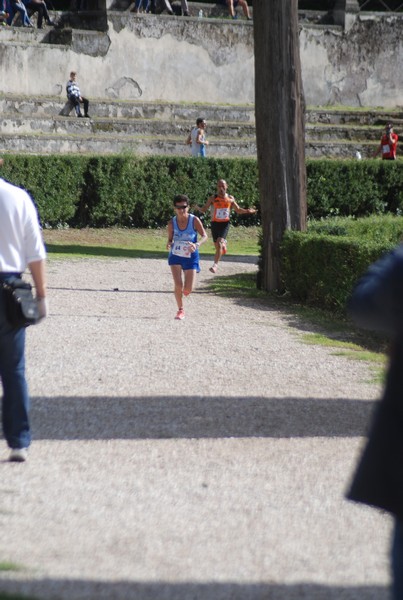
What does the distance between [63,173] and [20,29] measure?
7556mm

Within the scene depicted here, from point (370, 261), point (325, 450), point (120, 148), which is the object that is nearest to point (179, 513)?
point (325, 450)

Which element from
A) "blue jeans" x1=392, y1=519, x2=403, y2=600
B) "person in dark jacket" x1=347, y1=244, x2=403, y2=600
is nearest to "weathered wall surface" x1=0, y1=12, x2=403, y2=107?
"person in dark jacket" x1=347, y1=244, x2=403, y2=600

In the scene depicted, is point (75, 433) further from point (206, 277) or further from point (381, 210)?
point (381, 210)

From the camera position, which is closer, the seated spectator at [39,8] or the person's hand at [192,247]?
the person's hand at [192,247]

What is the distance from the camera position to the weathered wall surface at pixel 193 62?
1169 inches

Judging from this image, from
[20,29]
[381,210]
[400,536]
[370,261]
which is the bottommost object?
[381,210]

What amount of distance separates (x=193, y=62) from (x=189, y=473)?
88.7 feet

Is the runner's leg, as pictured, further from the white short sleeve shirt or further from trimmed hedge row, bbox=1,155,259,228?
trimmed hedge row, bbox=1,155,259,228

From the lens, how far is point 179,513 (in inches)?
218

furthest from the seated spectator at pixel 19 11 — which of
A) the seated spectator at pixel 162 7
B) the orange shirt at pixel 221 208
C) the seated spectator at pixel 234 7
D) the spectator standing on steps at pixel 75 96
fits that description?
the orange shirt at pixel 221 208

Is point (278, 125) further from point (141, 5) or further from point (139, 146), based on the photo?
point (141, 5)

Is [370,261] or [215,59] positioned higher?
[215,59]

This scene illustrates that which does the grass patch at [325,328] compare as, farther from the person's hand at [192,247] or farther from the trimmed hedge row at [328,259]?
the person's hand at [192,247]

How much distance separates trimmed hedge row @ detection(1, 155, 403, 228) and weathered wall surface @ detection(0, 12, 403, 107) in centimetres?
581
